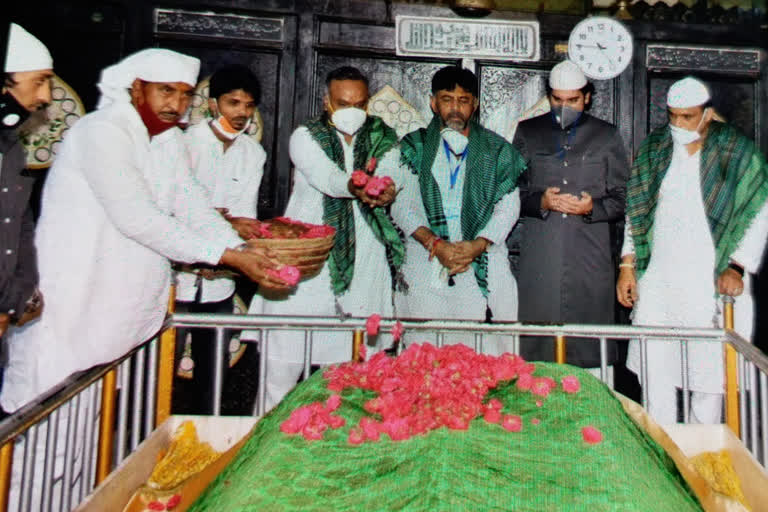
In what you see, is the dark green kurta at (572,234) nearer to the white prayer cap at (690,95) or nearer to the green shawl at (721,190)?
the green shawl at (721,190)

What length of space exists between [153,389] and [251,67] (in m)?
3.05

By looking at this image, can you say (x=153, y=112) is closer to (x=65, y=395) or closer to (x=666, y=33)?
(x=65, y=395)

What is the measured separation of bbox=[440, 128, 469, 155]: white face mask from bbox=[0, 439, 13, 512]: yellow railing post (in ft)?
9.53

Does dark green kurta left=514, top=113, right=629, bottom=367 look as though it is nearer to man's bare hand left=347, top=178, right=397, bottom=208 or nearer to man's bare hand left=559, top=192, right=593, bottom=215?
man's bare hand left=559, top=192, right=593, bottom=215

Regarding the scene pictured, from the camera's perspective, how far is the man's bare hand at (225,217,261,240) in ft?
10.5

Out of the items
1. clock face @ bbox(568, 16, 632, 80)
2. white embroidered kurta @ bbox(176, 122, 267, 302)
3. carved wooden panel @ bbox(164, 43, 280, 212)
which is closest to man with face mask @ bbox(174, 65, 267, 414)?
white embroidered kurta @ bbox(176, 122, 267, 302)

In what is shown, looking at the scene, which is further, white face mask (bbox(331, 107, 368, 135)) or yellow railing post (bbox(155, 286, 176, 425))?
white face mask (bbox(331, 107, 368, 135))

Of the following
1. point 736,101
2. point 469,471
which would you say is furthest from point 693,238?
point 469,471

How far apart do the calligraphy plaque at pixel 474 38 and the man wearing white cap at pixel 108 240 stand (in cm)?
267

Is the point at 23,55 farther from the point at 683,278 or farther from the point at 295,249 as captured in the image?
the point at 683,278

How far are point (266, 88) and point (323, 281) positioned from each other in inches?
74.6

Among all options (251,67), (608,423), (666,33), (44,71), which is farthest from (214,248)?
(666,33)

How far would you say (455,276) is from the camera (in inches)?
158

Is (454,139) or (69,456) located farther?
(454,139)
